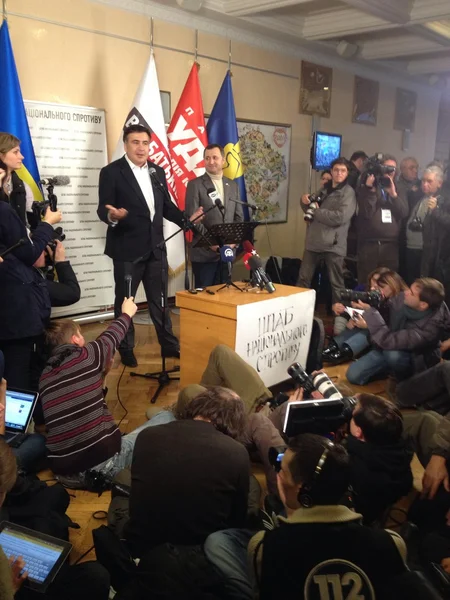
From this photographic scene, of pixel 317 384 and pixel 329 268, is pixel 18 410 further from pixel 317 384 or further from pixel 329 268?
pixel 329 268

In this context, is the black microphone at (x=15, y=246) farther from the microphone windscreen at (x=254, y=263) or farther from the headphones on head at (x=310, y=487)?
the headphones on head at (x=310, y=487)

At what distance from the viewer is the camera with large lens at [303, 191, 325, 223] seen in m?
4.26

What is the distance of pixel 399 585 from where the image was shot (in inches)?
40.6

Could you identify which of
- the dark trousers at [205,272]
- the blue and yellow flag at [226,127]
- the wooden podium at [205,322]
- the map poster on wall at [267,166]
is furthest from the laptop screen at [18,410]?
the map poster on wall at [267,166]

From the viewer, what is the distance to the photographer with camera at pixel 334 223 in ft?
13.7

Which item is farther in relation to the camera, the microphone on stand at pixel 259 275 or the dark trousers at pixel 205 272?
the dark trousers at pixel 205 272

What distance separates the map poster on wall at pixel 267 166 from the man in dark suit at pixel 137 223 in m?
2.26

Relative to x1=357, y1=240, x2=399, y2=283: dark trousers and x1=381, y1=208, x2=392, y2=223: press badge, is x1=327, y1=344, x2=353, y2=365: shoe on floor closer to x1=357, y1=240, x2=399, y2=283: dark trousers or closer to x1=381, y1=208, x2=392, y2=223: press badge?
x1=357, y1=240, x2=399, y2=283: dark trousers

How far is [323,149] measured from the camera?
17.9 feet

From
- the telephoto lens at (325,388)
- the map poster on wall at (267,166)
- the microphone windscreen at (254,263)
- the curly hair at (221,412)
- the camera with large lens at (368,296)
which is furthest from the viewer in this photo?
the map poster on wall at (267,166)

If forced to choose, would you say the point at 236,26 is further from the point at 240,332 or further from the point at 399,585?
the point at 399,585

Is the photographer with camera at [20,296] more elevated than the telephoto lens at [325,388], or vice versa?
the photographer with camera at [20,296]

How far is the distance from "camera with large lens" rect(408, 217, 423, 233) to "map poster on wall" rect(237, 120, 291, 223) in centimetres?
175

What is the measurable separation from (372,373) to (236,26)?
145 inches
